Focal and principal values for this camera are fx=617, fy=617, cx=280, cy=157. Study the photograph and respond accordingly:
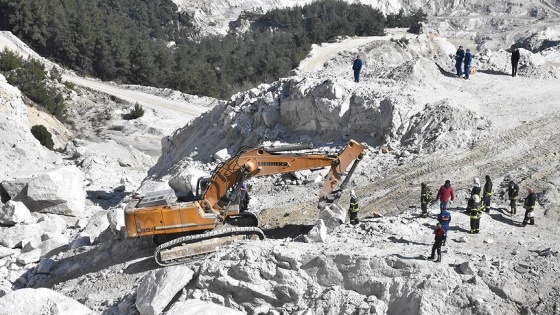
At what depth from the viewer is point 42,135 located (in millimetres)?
32125

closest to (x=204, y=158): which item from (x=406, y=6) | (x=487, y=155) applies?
(x=487, y=155)

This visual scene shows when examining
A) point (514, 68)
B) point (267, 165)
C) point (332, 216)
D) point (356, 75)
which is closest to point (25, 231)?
point (267, 165)

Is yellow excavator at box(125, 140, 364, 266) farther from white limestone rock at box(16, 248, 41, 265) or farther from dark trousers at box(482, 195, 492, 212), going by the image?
white limestone rock at box(16, 248, 41, 265)

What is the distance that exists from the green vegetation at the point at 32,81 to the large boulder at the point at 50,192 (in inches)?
673

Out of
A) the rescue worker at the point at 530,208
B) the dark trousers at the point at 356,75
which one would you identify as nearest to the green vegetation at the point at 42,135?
the dark trousers at the point at 356,75

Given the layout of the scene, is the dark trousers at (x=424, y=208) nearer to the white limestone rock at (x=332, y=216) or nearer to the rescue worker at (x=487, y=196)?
the rescue worker at (x=487, y=196)

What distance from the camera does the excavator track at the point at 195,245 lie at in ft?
47.2

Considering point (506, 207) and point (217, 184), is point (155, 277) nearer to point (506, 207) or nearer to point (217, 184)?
point (217, 184)

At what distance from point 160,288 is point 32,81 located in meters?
30.8

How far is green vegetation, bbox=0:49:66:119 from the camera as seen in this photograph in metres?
37.9

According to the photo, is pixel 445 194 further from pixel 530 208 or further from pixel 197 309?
pixel 197 309

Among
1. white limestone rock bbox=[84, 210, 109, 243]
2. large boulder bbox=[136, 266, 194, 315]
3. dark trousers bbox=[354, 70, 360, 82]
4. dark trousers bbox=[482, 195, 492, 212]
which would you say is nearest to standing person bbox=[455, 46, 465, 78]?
dark trousers bbox=[354, 70, 360, 82]

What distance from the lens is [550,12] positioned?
247 ft

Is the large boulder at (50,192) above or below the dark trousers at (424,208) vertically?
below
